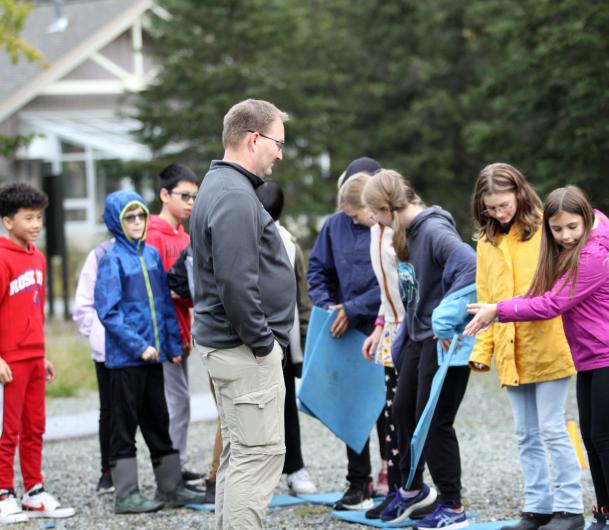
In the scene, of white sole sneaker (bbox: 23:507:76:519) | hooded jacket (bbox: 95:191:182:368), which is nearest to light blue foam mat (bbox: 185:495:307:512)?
white sole sneaker (bbox: 23:507:76:519)

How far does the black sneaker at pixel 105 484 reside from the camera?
750cm

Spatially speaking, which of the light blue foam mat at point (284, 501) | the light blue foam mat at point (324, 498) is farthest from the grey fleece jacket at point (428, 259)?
the light blue foam mat at point (284, 501)

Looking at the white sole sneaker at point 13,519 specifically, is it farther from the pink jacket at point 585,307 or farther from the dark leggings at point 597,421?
the dark leggings at point 597,421

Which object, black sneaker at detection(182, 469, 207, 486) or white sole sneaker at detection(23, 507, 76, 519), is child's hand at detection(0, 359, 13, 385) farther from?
black sneaker at detection(182, 469, 207, 486)

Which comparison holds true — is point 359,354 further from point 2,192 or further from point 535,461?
point 2,192

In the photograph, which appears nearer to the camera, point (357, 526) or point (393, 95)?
point (357, 526)

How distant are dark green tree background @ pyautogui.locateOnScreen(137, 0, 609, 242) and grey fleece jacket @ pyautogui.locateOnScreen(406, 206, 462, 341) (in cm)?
1026

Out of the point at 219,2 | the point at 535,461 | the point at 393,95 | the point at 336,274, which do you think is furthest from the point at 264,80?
the point at 535,461

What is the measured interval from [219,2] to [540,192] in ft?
38.6

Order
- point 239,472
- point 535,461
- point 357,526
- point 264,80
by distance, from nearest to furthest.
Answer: point 239,472
point 535,461
point 357,526
point 264,80

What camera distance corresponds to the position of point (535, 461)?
5781 millimetres

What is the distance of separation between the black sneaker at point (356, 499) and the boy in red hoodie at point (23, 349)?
5.78 ft

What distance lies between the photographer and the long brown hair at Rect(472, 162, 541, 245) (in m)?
5.66

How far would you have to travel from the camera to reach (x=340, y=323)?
271 inches
